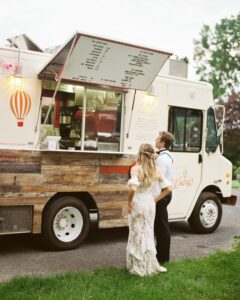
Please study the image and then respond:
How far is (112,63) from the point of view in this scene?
25.6 feet

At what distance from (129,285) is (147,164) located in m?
1.49

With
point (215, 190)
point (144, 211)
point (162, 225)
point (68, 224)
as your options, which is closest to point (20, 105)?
point (68, 224)

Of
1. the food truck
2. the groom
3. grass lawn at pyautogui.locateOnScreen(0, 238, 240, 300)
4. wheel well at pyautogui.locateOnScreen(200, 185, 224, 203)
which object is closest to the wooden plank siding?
the food truck

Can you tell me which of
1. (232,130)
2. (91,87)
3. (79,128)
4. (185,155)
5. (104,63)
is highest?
(232,130)

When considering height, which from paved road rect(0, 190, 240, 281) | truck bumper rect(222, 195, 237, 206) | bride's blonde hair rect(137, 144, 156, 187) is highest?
bride's blonde hair rect(137, 144, 156, 187)

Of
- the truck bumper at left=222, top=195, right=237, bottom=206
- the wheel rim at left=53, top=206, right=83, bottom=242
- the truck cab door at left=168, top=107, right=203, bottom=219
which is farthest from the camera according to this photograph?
the truck bumper at left=222, top=195, right=237, bottom=206

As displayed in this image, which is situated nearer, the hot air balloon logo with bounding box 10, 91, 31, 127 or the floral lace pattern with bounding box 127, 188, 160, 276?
the floral lace pattern with bounding box 127, 188, 160, 276

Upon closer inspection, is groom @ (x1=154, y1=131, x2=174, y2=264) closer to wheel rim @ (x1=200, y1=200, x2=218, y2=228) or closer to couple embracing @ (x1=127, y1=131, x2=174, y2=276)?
couple embracing @ (x1=127, y1=131, x2=174, y2=276)

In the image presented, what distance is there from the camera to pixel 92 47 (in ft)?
24.2

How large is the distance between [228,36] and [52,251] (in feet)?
147

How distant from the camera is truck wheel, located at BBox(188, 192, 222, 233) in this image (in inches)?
400

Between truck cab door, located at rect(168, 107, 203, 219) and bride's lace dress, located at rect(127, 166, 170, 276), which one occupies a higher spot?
truck cab door, located at rect(168, 107, 203, 219)

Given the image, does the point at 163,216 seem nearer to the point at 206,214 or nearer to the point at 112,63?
the point at 112,63

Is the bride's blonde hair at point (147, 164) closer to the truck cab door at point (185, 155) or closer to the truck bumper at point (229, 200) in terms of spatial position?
the truck cab door at point (185, 155)
